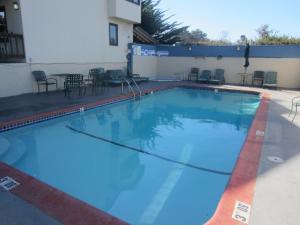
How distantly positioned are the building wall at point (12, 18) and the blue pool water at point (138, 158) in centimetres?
374

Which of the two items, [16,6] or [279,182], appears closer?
[279,182]

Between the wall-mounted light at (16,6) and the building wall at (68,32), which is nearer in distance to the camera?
the wall-mounted light at (16,6)

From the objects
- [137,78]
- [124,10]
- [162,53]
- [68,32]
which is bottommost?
[137,78]

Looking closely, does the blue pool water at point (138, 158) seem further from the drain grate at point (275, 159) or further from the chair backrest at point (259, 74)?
the chair backrest at point (259, 74)

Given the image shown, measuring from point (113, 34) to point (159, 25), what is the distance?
8016 millimetres

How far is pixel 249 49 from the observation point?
39.8 feet

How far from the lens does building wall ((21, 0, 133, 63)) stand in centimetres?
787

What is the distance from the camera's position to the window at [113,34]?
38.0 feet

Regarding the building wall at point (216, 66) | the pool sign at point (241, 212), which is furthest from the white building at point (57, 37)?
the pool sign at point (241, 212)

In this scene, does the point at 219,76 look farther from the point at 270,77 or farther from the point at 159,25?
the point at 159,25

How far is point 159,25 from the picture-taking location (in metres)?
18.8

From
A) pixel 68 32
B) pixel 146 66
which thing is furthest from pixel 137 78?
pixel 68 32

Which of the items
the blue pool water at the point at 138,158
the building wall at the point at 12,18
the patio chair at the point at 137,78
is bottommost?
the blue pool water at the point at 138,158

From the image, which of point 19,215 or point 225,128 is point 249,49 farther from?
point 19,215
